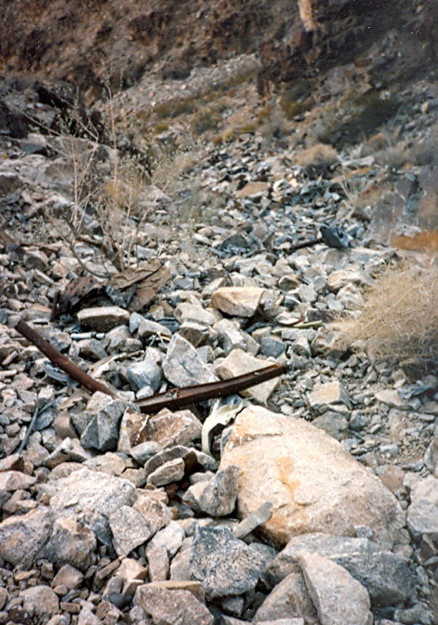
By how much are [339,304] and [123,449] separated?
230 centimetres

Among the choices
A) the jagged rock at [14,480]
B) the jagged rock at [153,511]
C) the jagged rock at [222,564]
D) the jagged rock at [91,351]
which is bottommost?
the jagged rock at [91,351]

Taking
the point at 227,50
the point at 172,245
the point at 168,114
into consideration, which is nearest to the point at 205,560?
the point at 172,245

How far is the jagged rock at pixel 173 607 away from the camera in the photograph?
1.42 metres

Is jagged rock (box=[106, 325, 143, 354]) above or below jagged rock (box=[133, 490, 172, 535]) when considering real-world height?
below

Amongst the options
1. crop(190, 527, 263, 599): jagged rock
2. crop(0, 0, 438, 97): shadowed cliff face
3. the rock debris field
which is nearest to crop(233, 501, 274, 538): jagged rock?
the rock debris field

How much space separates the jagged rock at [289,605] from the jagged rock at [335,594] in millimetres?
32

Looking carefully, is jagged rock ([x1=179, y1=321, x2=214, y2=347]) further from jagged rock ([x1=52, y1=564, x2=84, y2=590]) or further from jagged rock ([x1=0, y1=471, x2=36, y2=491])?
jagged rock ([x1=52, y1=564, x2=84, y2=590])

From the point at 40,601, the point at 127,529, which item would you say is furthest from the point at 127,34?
the point at 40,601

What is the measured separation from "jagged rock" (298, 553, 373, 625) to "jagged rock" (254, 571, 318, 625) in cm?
3

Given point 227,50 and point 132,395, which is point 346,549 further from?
point 227,50

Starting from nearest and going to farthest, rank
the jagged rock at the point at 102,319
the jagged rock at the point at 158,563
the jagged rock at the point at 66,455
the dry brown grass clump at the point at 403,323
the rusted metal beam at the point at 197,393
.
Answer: the jagged rock at the point at 158,563 → the jagged rock at the point at 66,455 → the rusted metal beam at the point at 197,393 → the dry brown grass clump at the point at 403,323 → the jagged rock at the point at 102,319

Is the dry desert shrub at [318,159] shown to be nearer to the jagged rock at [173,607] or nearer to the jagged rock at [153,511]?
the jagged rock at [153,511]

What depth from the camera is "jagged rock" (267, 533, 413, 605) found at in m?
1.58

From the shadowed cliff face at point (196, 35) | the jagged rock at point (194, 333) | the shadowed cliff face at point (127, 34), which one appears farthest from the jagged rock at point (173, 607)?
the shadowed cliff face at point (127, 34)
